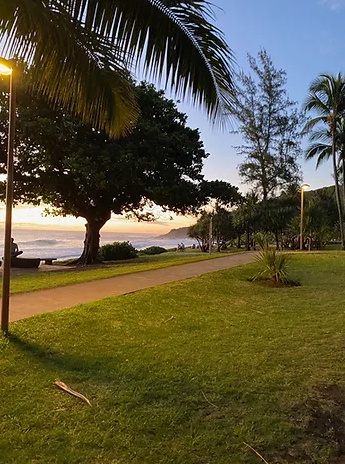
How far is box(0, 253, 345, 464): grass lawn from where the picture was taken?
2.55m

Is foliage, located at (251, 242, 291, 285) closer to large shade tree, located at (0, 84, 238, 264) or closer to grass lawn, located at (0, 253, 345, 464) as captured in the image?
grass lawn, located at (0, 253, 345, 464)

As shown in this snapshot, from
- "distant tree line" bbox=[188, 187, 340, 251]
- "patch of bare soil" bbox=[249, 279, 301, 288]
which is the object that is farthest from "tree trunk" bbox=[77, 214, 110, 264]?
"patch of bare soil" bbox=[249, 279, 301, 288]

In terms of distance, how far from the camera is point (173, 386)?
11.3ft

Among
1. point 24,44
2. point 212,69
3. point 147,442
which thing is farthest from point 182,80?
point 147,442

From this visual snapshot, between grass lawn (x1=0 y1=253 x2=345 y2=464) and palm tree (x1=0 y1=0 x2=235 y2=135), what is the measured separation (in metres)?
2.37

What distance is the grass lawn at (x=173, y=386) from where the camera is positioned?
255 centimetres

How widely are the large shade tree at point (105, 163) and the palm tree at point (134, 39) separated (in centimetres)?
1037

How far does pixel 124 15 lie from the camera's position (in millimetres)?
3102

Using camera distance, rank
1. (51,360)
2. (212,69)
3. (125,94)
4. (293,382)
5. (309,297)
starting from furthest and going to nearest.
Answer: (309,297)
(125,94)
(51,360)
(293,382)
(212,69)

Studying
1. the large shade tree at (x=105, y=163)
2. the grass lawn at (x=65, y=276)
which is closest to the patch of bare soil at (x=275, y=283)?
the grass lawn at (x=65, y=276)

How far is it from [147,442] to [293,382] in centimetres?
159

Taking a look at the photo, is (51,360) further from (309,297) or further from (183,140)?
(183,140)

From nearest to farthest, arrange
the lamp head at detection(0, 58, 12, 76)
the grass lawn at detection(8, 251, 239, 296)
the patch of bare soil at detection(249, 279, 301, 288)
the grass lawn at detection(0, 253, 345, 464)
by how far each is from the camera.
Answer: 1. the grass lawn at detection(0, 253, 345, 464)
2. the lamp head at detection(0, 58, 12, 76)
3. the grass lawn at detection(8, 251, 239, 296)
4. the patch of bare soil at detection(249, 279, 301, 288)

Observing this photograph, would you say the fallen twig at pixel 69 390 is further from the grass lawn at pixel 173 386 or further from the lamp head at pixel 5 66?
the lamp head at pixel 5 66
